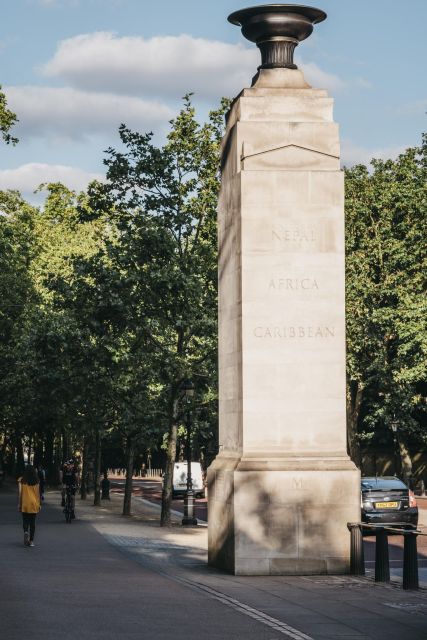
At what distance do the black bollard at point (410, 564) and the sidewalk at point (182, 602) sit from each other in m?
0.23

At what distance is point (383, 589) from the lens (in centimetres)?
1609

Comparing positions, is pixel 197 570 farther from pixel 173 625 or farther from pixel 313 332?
pixel 173 625

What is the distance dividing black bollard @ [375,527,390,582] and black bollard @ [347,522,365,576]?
0.54 m

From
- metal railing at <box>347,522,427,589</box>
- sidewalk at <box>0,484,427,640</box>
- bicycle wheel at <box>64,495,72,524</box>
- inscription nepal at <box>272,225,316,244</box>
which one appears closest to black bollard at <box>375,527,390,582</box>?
metal railing at <box>347,522,427,589</box>

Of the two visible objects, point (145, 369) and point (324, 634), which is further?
point (145, 369)

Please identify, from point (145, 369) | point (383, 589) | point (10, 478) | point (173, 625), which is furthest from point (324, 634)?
point (10, 478)

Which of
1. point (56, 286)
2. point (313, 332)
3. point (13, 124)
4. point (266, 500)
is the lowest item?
point (266, 500)

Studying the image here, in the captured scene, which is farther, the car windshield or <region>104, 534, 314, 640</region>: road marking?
the car windshield

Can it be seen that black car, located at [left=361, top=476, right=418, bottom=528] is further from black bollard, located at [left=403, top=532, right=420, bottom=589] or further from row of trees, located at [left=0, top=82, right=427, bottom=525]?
black bollard, located at [left=403, top=532, right=420, bottom=589]

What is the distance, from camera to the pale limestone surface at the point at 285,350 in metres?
17.8

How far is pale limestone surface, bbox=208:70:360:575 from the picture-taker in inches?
703

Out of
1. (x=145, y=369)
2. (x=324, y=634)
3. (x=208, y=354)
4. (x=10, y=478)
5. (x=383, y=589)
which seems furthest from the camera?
(x=10, y=478)

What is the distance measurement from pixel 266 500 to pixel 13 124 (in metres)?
24.3

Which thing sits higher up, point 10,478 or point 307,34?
point 307,34
